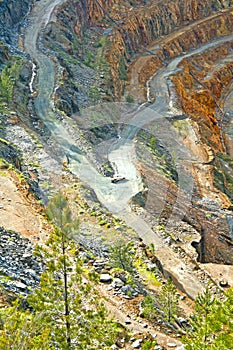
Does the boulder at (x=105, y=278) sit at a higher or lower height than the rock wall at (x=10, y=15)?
lower

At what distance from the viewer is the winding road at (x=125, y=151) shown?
3284 cm

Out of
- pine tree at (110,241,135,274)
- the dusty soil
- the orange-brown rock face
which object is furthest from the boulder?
the orange-brown rock face

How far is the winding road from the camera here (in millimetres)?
32844

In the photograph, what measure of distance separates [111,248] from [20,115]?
20.3 meters

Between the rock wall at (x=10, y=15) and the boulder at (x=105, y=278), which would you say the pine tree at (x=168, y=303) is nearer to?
the boulder at (x=105, y=278)

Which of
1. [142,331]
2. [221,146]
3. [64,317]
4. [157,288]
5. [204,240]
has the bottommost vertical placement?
[221,146]

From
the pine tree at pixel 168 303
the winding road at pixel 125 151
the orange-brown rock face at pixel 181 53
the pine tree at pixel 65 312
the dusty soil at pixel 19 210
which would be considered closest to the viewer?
the pine tree at pixel 65 312

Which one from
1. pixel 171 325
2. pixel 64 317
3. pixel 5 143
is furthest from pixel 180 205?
pixel 64 317

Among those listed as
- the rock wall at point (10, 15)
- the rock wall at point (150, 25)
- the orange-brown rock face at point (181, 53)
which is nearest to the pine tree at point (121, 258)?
the orange-brown rock face at point (181, 53)

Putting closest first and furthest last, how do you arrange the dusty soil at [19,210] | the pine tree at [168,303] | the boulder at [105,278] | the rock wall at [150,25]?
the pine tree at [168,303] < the boulder at [105,278] < the dusty soil at [19,210] < the rock wall at [150,25]

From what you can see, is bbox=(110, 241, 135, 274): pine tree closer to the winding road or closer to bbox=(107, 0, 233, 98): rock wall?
the winding road

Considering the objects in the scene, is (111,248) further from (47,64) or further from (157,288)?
(47,64)

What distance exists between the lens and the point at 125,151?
4697 cm

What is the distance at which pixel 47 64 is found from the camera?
5488 centimetres
